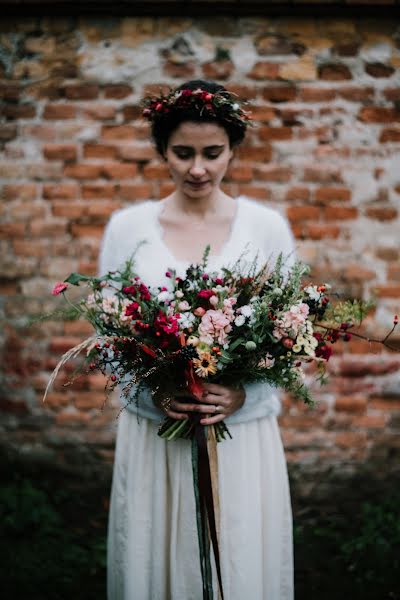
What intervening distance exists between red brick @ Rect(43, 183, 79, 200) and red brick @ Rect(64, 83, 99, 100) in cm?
49

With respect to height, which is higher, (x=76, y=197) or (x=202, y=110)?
(x=76, y=197)

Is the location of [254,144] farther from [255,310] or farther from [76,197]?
[255,310]

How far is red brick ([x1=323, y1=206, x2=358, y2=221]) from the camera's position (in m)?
3.21

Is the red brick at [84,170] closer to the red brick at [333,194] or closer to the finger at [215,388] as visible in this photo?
the red brick at [333,194]

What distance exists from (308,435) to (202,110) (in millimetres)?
2203

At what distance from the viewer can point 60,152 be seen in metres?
3.17

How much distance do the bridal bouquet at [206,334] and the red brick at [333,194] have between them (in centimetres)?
150

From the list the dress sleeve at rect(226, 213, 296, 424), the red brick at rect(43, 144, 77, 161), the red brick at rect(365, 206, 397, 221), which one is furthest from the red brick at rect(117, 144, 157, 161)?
the red brick at rect(365, 206, 397, 221)

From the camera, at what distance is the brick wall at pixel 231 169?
306 centimetres

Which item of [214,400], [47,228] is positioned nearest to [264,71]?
[47,228]

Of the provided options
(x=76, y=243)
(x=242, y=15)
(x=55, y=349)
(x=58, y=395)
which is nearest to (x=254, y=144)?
(x=242, y=15)

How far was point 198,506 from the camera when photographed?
6.12 feet

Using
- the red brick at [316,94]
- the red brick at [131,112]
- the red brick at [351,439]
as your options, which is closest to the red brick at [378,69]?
the red brick at [316,94]

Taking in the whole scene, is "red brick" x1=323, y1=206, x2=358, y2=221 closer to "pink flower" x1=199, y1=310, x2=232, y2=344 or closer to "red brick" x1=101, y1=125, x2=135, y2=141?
"red brick" x1=101, y1=125, x2=135, y2=141
